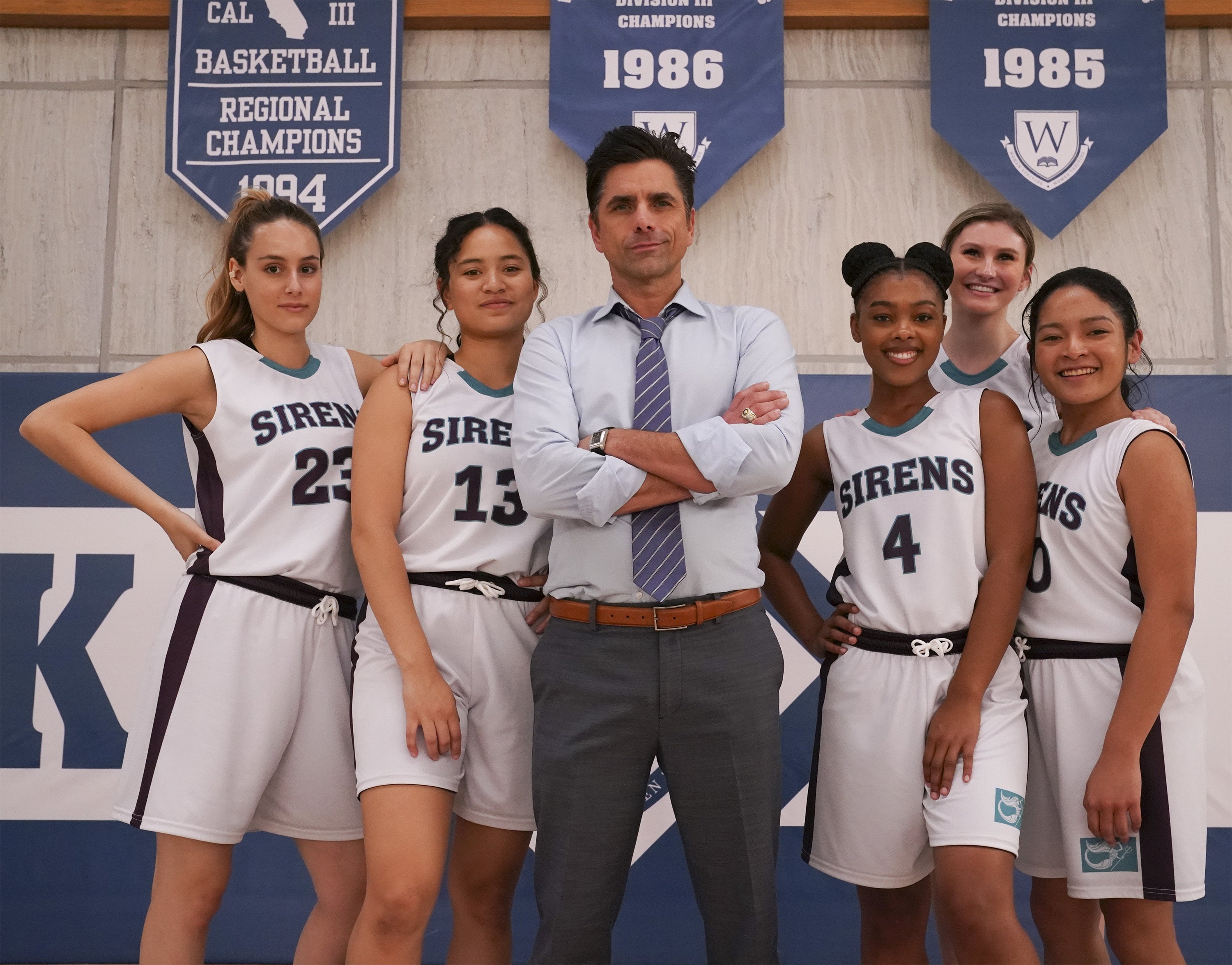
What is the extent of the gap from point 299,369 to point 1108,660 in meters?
1.83

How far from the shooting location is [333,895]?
7.28ft

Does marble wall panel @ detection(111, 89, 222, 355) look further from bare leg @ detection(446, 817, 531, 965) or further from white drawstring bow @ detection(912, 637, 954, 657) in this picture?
white drawstring bow @ detection(912, 637, 954, 657)

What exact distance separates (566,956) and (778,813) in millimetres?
480

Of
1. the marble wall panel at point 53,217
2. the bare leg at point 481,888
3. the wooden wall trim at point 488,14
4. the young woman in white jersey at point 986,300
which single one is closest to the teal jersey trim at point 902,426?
the young woman in white jersey at point 986,300

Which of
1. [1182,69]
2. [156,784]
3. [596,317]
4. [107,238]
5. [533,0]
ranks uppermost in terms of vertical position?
[533,0]

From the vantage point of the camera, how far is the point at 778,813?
198 cm

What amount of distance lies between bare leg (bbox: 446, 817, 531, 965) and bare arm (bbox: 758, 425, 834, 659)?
2.52 ft

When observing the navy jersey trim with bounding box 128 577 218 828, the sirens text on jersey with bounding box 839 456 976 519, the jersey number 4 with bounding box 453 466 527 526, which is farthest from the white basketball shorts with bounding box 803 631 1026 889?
the navy jersey trim with bounding box 128 577 218 828

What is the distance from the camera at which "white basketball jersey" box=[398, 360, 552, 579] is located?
2.12 metres

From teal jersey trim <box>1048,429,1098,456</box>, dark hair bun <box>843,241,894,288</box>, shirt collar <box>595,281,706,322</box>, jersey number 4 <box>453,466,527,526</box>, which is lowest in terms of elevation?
jersey number 4 <box>453,466,527,526</box>

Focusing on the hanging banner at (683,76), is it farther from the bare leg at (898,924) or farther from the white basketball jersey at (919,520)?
the bare leg at (898,924)

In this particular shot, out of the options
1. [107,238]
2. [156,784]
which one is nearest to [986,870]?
[156,784]

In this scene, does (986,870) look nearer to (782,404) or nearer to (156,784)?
(782,404)

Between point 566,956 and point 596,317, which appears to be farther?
point 596,317
